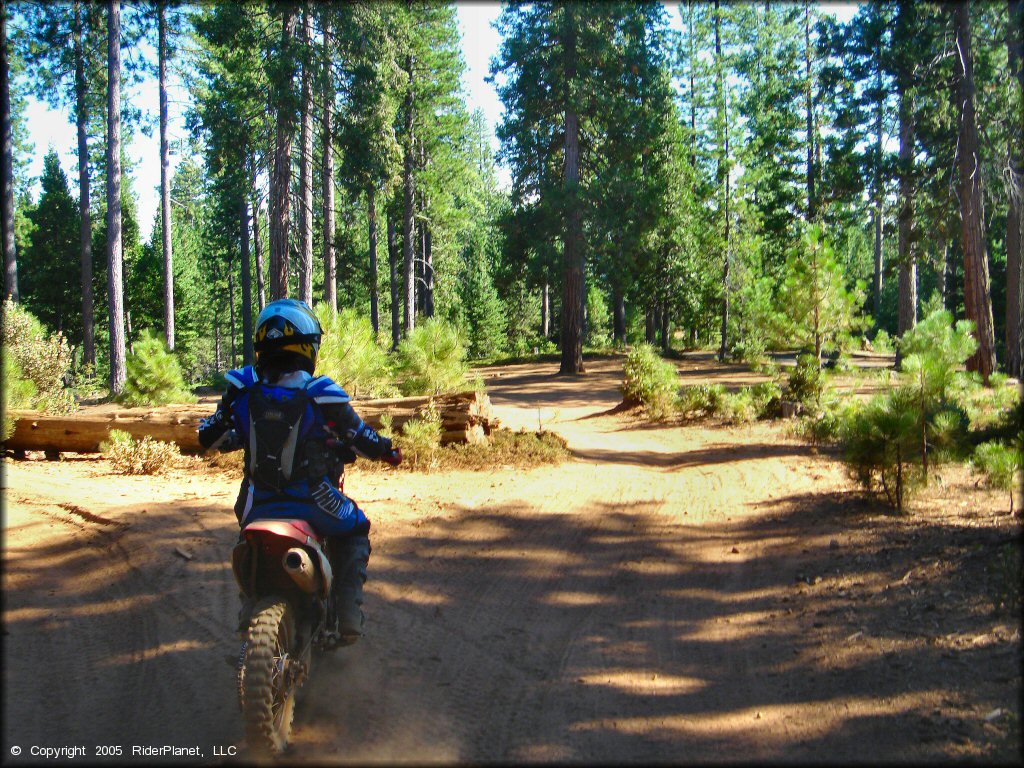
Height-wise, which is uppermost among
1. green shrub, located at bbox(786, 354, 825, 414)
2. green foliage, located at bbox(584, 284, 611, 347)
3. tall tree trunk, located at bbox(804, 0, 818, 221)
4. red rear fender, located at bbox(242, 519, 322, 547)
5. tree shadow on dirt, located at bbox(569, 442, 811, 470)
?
tall tree trunk, located at bbox(804, 0, 818, 221)

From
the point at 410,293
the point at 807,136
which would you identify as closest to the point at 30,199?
the point at 410,293

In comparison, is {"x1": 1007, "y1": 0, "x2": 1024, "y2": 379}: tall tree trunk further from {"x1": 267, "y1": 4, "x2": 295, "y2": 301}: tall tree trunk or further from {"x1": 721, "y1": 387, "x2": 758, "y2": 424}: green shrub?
{"x1": 267, "y1": 4, "x2": 295, "y2": 301}: tall tree trunk

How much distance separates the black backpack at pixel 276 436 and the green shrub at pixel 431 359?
12.8m

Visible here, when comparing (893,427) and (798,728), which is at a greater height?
(893,427)

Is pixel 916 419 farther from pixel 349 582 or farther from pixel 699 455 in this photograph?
pixel 349 582

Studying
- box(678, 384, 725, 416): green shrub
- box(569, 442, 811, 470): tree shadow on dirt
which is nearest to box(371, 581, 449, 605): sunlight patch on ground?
box(569, 442, 811, 470): tree shadow on dirt

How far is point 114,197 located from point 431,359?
12.0 m

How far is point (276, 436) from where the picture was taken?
4250 mm

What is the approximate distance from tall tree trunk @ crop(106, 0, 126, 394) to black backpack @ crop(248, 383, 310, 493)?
1999 cm

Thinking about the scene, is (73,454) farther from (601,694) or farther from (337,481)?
(601,694)

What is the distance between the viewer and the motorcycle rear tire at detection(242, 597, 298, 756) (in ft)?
12.3

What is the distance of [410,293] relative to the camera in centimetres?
3500

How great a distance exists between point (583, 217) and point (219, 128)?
1192 centimetres

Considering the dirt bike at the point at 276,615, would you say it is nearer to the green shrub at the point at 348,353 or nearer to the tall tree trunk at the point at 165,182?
the green shrub at the point at 348,353
